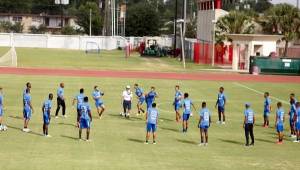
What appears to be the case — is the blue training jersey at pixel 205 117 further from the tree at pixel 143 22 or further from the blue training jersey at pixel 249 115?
the tree at pixel 143 22

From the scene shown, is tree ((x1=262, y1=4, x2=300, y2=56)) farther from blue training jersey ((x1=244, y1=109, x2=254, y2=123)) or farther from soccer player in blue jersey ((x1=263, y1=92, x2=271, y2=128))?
blue training jersey ((x1=244, y1=109, x2=254, y2=123))

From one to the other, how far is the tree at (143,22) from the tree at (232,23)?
2218 inches

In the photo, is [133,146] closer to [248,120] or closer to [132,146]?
[132,146]

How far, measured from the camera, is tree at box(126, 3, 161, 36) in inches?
5369

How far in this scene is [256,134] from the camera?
30047 mm

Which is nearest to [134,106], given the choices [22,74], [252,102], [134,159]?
[252,102]

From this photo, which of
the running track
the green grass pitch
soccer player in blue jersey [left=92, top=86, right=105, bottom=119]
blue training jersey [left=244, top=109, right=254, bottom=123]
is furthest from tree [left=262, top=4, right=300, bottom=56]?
blue training jersey [left=244, top=109, right=254, bottom=123]

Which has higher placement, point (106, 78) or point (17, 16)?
point (17, 16)

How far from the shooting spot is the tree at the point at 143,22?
447 feet

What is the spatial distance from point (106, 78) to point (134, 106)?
1662 cm

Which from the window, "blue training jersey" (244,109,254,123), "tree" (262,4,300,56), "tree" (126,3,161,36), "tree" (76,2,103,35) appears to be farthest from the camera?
the window

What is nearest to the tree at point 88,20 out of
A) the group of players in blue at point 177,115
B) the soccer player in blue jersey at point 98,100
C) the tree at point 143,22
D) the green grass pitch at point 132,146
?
the tree at point 143,22

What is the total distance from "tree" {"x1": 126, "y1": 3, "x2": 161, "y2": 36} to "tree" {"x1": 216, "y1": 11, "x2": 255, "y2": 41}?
5634cm

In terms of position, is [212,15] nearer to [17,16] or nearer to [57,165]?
[57,165]
